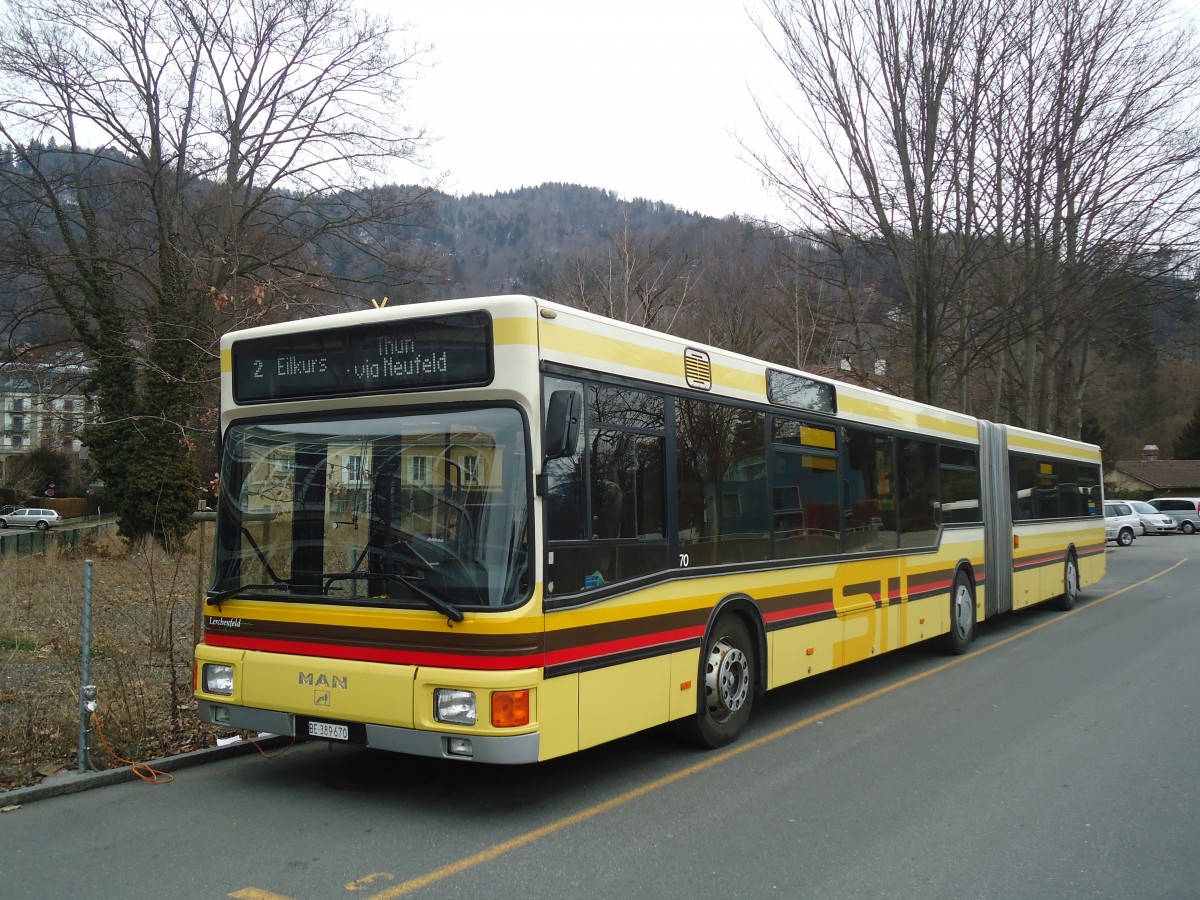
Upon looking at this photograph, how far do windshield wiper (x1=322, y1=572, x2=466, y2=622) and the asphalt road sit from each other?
1.19 meters

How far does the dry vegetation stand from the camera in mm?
6754

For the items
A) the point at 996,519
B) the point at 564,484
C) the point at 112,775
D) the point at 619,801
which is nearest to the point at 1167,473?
the point at 996,519

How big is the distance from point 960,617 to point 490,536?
8.70m

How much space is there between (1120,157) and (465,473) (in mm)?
23176

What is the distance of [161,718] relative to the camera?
770 centimetres

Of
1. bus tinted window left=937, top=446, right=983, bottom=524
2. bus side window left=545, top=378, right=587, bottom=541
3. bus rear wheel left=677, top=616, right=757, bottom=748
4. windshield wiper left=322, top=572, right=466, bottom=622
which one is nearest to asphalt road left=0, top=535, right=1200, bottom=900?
bus rear wheel left=677, top=616, right=757, bottom=748

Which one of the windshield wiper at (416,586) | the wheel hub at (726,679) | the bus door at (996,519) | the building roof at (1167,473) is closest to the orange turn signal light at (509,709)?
the windshield wiper at (416,586)

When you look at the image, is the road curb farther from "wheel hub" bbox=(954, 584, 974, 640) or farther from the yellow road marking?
"wheel hub" bbox=(954, 584, 974, 640)

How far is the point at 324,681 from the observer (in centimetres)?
564

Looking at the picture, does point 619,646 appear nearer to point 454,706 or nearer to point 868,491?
point 454,706

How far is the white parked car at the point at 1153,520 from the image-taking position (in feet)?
164

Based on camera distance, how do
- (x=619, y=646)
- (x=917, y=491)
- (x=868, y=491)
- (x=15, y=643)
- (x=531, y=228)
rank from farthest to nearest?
(x=531, y=228), (x=917, y=491), (x=15, y=643), (x=868, y=491), (x=619, y=646)

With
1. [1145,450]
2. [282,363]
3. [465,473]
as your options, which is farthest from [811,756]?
[1145,450]

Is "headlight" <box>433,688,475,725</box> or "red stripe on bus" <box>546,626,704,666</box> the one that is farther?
"red stripe on bus" <box>546,626,704,666</box>
